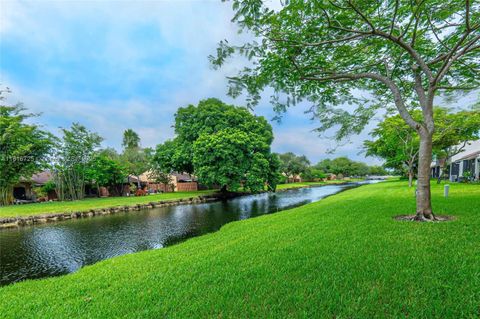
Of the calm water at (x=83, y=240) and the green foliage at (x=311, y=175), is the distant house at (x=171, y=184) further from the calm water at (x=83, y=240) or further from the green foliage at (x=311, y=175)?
the green foliage at (x=311, y=175)

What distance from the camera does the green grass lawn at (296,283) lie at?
113 inches

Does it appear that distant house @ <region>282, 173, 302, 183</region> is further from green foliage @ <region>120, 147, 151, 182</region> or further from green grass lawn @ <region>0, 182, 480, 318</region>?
green grass lawn @ <region>0, 182, 480, 318</region>

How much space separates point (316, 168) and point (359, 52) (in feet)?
272

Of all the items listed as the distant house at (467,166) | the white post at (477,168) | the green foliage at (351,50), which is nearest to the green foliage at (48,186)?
the green foliage at (351,50)

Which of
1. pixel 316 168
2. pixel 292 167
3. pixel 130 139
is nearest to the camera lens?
pixel 130 139

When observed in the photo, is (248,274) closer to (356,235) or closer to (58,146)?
(356,235)

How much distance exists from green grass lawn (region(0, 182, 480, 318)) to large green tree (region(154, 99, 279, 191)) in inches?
716

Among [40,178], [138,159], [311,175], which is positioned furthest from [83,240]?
[311,175]

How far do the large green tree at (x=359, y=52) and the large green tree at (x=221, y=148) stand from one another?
1571 cm

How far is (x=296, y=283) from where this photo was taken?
3504 mm

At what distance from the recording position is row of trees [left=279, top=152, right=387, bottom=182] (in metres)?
63.8

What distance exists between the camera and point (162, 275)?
14.9 ft

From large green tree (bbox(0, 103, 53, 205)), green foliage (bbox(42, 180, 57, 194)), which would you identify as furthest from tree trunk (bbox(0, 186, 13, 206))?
green foliage (bbox(42, 180, 57, 194))

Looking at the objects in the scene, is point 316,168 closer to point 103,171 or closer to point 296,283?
point 103,171
